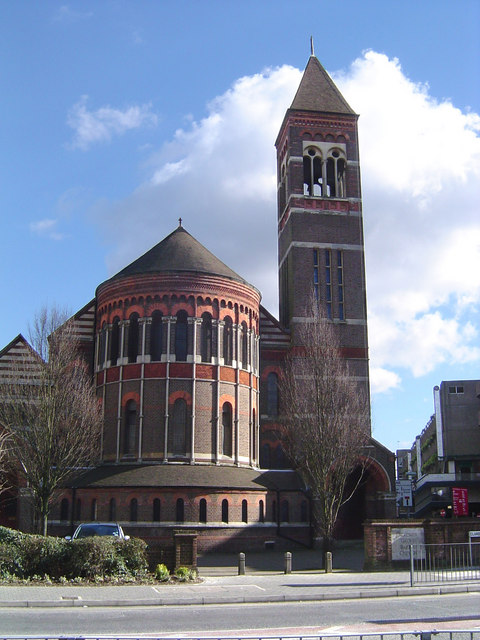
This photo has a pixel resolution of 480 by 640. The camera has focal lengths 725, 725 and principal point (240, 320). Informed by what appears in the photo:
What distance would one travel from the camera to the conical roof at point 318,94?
5253cm

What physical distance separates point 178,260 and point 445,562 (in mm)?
23826

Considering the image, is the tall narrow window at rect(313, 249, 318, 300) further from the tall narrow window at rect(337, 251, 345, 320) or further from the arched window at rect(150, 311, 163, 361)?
the arched window at rect(150, 311, 163, 361)

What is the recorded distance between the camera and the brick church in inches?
1486

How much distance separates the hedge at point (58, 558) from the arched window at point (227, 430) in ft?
61.8

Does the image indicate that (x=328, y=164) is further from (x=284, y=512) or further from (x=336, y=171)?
(x=284, y=512)

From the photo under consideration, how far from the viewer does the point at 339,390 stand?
115 ft

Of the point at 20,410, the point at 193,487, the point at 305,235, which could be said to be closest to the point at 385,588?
the point at 193,487

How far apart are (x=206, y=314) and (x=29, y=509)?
1448cm

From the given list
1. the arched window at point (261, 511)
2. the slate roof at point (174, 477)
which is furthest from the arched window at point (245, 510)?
the arched window at point (261, 511)

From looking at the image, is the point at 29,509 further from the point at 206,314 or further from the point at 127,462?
the point at 206,314

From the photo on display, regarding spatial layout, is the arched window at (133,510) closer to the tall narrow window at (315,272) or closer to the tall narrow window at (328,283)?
the tall narrow window at (328,283)

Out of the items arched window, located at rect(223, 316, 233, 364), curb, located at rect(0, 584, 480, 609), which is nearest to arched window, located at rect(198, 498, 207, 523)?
arched window, located at rect(223, 316, 233, 364)

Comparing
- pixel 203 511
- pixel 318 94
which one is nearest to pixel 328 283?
pixel 318 94

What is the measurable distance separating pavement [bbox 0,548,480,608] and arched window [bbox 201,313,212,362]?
52.3ft
